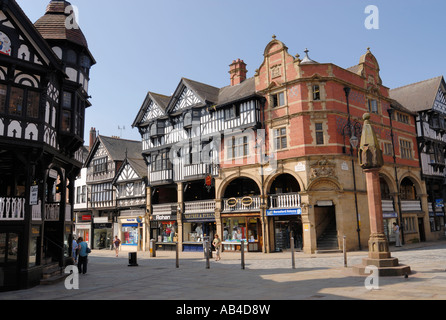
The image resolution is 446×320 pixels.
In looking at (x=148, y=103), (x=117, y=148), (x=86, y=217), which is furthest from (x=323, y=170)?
(x=86, y=217)

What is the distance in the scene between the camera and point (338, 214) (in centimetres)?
2405

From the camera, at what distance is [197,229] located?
3070 centimetres

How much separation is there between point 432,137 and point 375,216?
2662cm

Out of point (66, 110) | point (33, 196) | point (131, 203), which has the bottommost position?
point (33, 196)

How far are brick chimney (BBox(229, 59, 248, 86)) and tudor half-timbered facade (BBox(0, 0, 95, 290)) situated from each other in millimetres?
17764

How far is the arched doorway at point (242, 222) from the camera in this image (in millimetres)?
26797

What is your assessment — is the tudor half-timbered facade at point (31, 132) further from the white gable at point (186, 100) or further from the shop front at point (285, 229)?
the white gable at point (186, 100)

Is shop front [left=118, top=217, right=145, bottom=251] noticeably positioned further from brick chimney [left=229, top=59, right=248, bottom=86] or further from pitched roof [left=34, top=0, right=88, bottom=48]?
pitched roof [left=34, top=0, right=88, bottom=48]

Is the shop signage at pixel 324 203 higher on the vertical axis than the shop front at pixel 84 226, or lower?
higher

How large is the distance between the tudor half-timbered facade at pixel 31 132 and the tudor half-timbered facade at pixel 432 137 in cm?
3081

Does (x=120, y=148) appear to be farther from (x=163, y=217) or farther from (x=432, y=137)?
(x=432, y=137)

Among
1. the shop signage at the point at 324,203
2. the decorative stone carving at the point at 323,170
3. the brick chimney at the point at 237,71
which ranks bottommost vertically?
the shop signage at the point at 324,203

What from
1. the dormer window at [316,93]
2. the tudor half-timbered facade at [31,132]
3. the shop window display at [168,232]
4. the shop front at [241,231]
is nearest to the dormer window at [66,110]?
the tudor half-timbered facade at [31,132]
